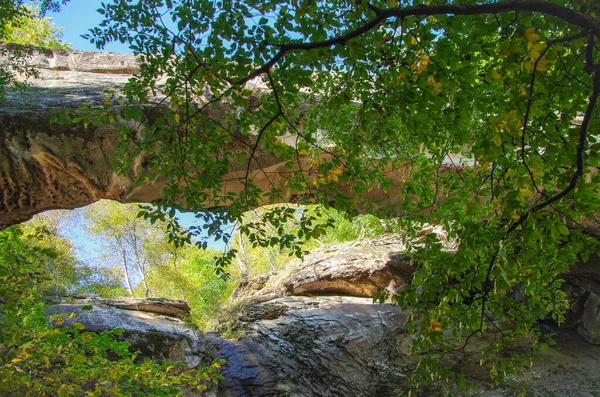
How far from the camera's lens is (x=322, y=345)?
9195 millimetres

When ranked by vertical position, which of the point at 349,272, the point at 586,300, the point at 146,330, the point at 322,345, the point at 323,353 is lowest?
the point at 323,353

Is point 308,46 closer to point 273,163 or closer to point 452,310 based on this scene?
point 452,310

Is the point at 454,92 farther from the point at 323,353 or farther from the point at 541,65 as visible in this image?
the point at 323,353

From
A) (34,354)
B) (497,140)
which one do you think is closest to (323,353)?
(34,354)

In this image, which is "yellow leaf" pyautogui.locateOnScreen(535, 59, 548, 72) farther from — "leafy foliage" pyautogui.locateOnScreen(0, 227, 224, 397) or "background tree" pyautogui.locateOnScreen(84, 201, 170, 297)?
"background tree" pyautogui.locateOnScreen(84, 201, 170, 297)

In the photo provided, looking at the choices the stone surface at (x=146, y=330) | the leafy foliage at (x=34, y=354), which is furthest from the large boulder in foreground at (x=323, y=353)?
the leafy foliage at (x=34, y=354)

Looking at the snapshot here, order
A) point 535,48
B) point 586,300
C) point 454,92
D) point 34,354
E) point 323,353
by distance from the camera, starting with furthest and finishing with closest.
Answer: point 586,300, point 323,353, point 34,354, point 454,92, point 535,48

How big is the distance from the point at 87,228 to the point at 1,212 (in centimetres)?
1482

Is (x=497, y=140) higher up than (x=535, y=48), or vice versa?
(x=535, y=48)

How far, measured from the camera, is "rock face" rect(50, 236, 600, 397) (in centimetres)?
829

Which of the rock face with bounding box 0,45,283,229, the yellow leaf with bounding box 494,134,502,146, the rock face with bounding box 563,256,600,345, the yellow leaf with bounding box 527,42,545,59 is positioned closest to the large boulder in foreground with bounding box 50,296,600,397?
the rock face with bounding box 563,256,600,345

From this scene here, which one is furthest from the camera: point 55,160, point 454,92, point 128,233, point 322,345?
point 128,233

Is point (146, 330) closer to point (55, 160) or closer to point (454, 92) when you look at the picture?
point (55, 160)

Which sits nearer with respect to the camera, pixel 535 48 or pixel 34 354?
pixel 535 48
